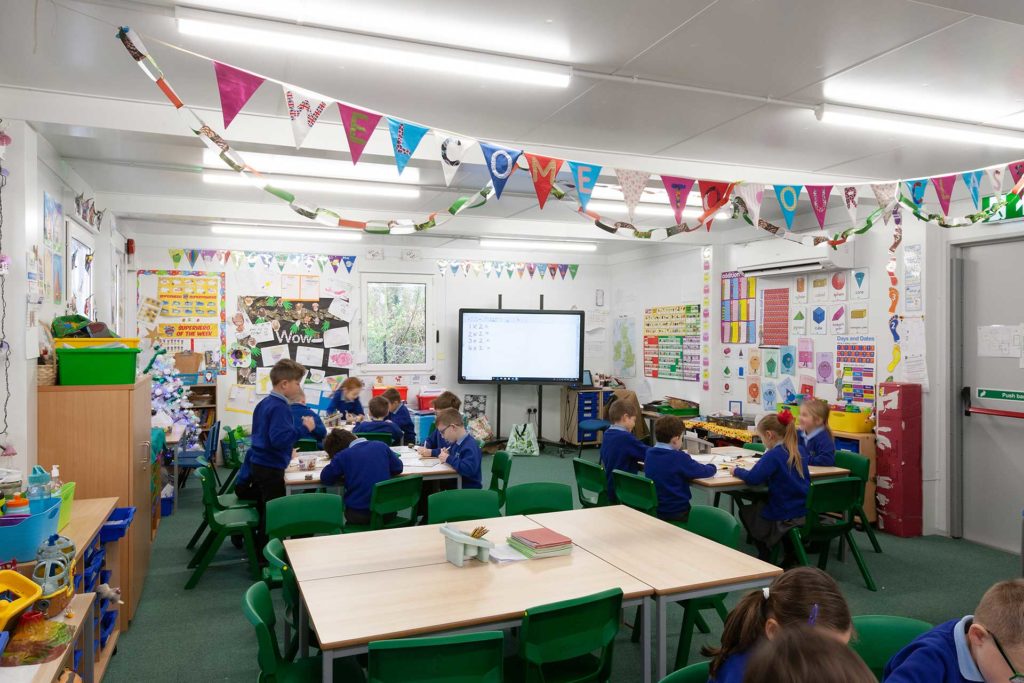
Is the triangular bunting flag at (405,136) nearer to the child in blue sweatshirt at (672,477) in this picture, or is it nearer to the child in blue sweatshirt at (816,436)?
the child in blue sweatshirt at (672,477)

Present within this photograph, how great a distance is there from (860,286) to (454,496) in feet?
14.4

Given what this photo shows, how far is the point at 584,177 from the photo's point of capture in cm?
402

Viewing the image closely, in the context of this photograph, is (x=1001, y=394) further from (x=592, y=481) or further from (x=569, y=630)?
(x=569, y=630)

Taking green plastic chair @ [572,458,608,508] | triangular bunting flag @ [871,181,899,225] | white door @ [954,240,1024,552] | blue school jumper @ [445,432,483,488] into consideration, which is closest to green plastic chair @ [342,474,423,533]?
blue school jumper @ [445,432,483,488]

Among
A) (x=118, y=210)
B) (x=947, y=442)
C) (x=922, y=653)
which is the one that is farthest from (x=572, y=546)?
(x=118, y=210)

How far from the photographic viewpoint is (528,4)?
2.65m

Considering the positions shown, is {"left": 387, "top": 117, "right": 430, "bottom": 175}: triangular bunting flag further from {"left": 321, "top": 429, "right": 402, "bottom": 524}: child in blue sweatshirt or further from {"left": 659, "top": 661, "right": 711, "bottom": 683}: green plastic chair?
{"left": 659, "top": 661, "right": 711, "bottom": 683}: green plastic chair

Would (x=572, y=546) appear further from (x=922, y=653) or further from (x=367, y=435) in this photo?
(x=367, y=435)

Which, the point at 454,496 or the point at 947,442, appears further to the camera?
the point at 947,442

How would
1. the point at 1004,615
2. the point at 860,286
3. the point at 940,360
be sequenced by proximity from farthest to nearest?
the point at 860,286, the point at 940,360, the point at 1004,615

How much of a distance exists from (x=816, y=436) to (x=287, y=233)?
6.07 m

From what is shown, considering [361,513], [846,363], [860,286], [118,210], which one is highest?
[118,210]

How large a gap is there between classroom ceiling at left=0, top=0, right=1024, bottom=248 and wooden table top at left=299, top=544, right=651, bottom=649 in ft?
7.25

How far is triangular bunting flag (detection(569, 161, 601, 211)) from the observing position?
3.98 m
